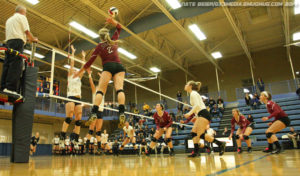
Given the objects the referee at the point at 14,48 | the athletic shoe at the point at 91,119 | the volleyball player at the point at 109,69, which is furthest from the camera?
the volleyball player at the point at 109,69

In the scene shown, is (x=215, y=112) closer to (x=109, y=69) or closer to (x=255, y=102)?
(x=255, y=102)

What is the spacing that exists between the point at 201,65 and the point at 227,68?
2426mm

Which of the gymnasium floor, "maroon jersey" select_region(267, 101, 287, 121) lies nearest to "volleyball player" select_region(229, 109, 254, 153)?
"maroon jersey" select_region(267, 101, 287, 121)

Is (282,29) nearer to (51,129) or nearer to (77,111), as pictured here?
(77,111)

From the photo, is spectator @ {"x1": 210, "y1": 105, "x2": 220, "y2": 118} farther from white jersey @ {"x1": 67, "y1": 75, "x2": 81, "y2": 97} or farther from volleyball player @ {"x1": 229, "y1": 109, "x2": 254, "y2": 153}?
white jersey @ {"x1": 67, "y1": 75, "x2": 81, "y2": 97}

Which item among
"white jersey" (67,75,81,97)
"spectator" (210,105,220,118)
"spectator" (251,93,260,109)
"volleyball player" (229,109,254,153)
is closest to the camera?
"white jersey" (67,75,81,97)

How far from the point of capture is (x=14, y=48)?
344cm

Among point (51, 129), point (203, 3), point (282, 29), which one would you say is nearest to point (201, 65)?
point (282, 29)

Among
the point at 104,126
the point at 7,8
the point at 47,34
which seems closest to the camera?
the point at 7,8

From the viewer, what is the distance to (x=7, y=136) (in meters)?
17.8

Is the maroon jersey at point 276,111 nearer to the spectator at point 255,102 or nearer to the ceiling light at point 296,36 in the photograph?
the spectator at point 255,102

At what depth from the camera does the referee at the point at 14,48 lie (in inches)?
129

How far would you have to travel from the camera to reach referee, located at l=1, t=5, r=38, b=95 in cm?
328

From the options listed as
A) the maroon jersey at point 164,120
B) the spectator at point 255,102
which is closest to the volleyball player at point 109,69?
the maroon jersey at point 164,120
